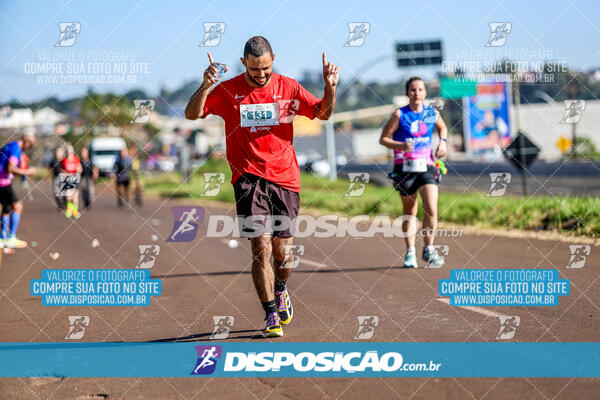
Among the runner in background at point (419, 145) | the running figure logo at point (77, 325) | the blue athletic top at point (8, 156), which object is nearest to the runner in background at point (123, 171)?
the blue athletic top at point (8, 156)

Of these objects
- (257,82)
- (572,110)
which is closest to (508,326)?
(257,82)

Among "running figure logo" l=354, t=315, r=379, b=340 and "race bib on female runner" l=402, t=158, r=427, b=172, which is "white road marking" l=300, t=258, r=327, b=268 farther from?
"running figure logo" l=354, t=315, r=379, b=340

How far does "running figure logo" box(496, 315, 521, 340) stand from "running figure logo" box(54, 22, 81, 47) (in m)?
6.02

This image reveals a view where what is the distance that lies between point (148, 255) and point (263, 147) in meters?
6.81

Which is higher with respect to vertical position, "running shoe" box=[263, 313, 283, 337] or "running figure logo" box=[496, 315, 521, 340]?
"running shoe" box=[263, 313, 283, 337]

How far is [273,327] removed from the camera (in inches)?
232

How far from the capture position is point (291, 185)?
19.9 ft

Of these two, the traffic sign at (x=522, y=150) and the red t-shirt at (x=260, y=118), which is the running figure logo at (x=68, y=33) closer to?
the red t-shirt at (x=260, y=118)

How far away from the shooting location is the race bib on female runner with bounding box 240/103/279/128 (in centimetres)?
586

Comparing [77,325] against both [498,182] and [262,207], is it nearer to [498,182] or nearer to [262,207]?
[262,207]

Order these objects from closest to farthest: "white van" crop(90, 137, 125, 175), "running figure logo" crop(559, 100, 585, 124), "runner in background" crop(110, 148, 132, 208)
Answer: "running figure logo" crop(559, 100, 585, 124) → "runner in background" crop(110, 148, 132, 208) → "white van" crop(90, 137, 125, 175)

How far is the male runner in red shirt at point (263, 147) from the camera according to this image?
5883 mm

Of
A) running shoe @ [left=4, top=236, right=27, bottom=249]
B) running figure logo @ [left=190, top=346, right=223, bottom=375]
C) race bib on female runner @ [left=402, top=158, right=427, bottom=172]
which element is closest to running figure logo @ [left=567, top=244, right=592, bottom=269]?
race bib on female runner @ [left=402, top=158, right=427, bottom=172]

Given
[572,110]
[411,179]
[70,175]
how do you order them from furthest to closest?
[70,175]
[572,110]
[411,179]
